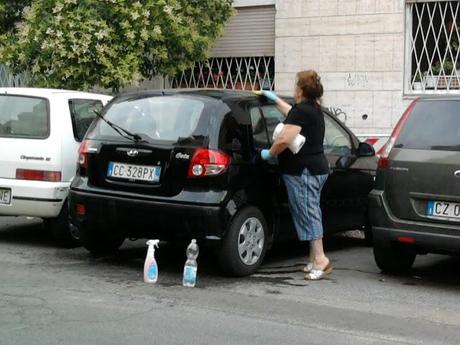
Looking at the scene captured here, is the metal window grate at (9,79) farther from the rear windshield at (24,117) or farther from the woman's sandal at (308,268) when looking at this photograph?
the woman's sandal at (308,268)

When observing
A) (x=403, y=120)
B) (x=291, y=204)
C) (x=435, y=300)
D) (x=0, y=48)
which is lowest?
(x=435, y=300)

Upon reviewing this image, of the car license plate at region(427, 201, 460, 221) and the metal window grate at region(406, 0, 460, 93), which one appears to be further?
the metal window grate at region(406, 0, 460, 93)

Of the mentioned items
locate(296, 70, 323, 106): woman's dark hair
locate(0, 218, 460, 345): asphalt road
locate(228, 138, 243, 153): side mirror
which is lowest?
locate(0, 218, 460, 345): asphalt road

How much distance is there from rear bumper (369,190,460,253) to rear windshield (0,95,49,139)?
3.35 metres

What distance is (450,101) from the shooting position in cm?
604

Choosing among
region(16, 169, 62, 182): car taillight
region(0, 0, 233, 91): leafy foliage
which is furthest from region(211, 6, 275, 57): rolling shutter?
region(16, 169, 62, 182): car taillight

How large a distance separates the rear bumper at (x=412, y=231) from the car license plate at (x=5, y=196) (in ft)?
11.7

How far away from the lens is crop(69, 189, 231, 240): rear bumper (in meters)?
5.84

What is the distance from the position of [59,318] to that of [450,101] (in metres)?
3.60

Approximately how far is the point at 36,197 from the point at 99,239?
77cm

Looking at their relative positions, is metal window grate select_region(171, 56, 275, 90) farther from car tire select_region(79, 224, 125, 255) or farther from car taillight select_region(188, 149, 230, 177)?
car taillight select_region(188, 149, 230, 177)

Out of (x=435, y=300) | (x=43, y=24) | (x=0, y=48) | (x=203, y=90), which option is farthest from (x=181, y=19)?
(x=435, y=300)

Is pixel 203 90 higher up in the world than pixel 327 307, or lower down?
higher up

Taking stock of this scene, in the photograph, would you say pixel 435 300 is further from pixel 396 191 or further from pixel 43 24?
pixel 43 24
